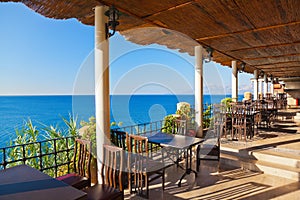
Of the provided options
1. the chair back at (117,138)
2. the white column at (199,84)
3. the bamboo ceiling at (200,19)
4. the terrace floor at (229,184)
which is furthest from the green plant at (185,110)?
the chair back at (117,138)

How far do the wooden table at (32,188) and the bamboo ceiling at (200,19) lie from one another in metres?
2.16

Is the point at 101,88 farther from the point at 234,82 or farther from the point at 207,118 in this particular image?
the point at 234,82

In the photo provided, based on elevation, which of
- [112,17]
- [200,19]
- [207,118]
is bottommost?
[207,118]

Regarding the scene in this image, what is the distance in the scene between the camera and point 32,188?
69.9 inches

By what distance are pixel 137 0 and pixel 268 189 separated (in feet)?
11.3

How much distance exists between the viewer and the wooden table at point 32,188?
64.6 inches

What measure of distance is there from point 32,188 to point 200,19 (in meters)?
3.20

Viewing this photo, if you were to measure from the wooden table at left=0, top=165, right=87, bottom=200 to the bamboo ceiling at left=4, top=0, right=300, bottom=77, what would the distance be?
216cm

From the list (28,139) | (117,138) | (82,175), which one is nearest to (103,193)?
(82,175)

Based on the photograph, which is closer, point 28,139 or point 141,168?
point 141,168

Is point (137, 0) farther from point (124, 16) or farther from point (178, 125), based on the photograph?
point (178, 125)

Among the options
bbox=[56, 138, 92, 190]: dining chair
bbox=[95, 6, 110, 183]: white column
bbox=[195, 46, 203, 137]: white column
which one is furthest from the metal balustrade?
bbox=[195, 46, 203, 137]: white column

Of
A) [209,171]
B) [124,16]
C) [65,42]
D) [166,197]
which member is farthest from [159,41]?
[65,42]

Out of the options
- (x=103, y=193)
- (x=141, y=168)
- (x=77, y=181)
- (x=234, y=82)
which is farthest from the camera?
(x=234, y=82)
